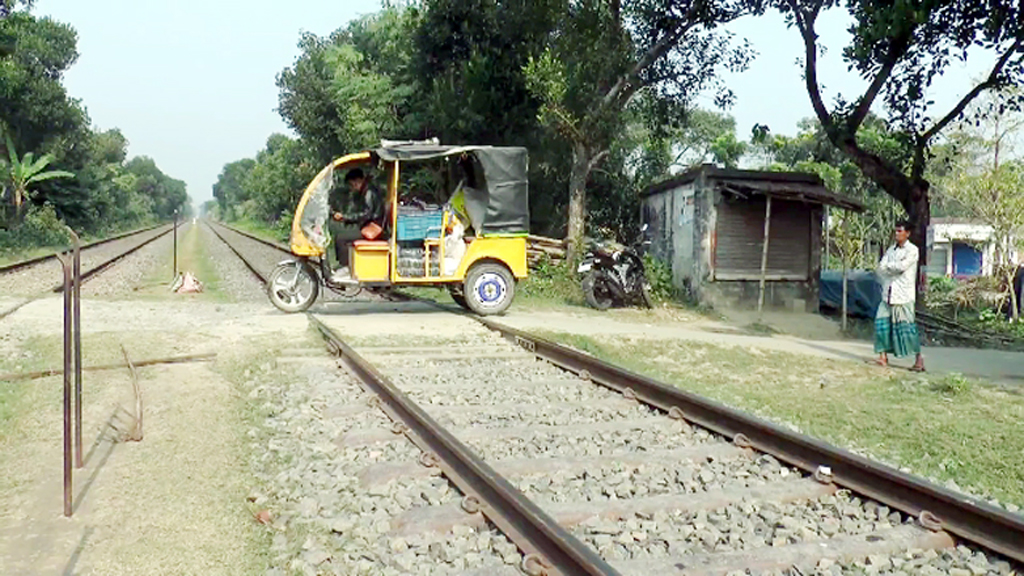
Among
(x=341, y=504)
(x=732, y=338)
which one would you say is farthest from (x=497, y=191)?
(x=341, y=504)

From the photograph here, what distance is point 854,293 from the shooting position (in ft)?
60.6

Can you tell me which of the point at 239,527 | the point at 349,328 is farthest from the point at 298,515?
the point at 349,328

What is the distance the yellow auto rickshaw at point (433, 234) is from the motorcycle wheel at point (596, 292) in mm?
2819

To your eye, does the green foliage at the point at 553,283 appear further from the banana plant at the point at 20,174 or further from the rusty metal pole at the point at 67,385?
the banana plant at the point at 20,174

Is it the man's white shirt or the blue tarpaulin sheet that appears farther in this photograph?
the blue tarpaulin sheet

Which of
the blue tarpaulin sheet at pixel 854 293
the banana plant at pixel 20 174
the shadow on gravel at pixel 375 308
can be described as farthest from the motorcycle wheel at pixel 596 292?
the banana plant at pixel 20 174

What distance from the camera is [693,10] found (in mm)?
18000

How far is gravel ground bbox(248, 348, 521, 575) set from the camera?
12.3 feet

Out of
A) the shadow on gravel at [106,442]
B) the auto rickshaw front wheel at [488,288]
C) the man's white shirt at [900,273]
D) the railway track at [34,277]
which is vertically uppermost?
the man's white shirt at [900,273]

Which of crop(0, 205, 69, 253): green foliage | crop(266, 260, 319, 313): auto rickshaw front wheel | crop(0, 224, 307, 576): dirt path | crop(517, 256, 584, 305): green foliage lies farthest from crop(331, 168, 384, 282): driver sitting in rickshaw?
crop(0, 205, 69, 253): green foliage

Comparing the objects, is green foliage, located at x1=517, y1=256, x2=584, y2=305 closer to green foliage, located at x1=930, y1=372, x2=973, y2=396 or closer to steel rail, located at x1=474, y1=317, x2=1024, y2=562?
green foliage, located at x1=930, y1=372, x2=973, y2=396

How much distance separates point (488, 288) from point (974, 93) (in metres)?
10.5

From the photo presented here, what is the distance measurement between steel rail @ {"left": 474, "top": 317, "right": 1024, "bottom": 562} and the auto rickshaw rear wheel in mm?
5209

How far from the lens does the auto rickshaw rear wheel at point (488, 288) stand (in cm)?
1241
